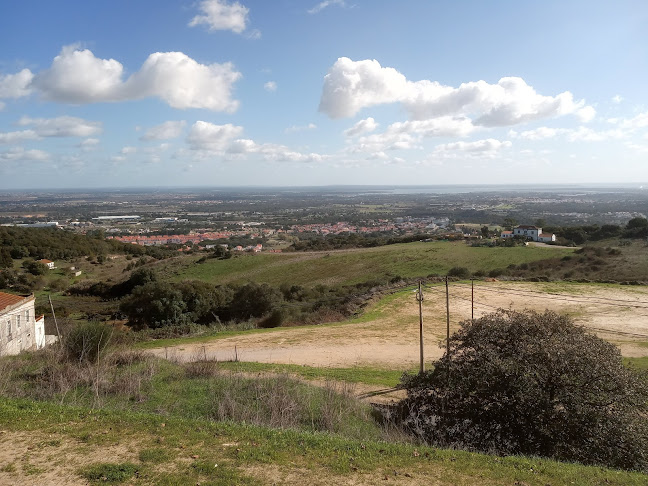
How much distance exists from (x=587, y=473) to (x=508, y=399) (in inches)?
78.6

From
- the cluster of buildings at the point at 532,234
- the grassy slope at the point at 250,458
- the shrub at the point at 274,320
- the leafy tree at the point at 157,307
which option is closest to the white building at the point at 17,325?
the leafy tree at the point at 157,307

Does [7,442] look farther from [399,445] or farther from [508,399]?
[508,399]

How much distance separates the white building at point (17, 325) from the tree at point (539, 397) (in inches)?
604

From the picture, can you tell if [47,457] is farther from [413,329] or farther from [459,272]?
[459,272]

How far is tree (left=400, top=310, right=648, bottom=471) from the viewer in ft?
26.2

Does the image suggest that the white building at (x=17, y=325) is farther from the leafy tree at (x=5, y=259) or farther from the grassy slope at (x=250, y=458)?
the leafy tree at (x=5, y=259)

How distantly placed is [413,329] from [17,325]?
17812mm

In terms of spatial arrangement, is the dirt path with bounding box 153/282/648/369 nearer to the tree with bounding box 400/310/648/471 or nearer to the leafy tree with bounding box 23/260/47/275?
the tree with bounding box 400/310/648/471

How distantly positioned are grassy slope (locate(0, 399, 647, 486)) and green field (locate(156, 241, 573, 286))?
1166 inches

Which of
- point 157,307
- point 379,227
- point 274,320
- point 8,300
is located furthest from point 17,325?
point 379,227

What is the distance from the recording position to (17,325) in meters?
18.2

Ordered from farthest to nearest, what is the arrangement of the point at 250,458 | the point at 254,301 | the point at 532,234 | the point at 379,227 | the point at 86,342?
the point at 379,227 < the point at 532,234 < the point at 254,301 < the point at 86,342 < the point at 250,458

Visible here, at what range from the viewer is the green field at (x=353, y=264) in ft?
129

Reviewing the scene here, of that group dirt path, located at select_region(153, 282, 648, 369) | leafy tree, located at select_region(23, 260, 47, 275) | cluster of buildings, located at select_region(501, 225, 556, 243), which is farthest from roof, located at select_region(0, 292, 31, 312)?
cluster of buildings, located at select_region(501, 225, 556, 243)
